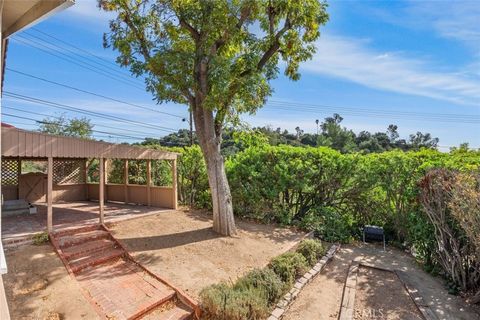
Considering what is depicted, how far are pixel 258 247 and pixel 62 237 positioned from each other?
15.8 feet

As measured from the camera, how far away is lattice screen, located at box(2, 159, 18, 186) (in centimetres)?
1053

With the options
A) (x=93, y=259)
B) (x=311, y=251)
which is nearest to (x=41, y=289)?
(x=93, y=259)

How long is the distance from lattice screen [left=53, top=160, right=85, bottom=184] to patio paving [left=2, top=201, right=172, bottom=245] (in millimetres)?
1575

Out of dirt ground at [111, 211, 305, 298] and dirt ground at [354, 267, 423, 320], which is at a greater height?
dirt ground at [111, 211, 305, 298]

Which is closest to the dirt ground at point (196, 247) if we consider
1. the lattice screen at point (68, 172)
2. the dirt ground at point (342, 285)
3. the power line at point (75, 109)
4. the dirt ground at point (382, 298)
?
the dirt ground at point (342, 285)

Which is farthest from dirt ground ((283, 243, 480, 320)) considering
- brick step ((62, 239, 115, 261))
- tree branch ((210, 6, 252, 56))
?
tree branch ((210, 6, 252, 56))

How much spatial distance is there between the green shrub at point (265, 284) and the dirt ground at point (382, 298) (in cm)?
135

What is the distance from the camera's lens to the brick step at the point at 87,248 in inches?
227

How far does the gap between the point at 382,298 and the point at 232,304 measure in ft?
10.1

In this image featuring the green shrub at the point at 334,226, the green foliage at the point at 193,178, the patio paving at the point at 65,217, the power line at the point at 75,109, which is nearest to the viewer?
the patio paving at the point at 65,217

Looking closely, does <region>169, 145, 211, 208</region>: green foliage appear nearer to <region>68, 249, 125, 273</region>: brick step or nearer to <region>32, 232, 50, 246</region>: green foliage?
<region>68, 249, 125, 273</region>: brick step

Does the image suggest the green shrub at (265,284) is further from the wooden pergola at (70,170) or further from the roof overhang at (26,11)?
the wooden pergola at (70,170)

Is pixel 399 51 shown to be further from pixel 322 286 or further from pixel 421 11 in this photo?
pixel 322 286

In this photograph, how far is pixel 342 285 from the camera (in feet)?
18.6
